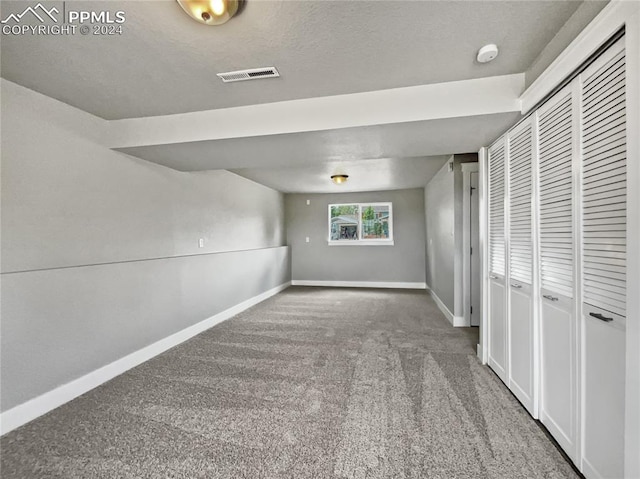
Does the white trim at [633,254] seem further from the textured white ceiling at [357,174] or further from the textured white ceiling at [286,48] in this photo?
the textured white ceiling at [357,174]

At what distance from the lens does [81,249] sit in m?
2.51

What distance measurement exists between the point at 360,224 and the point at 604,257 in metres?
6.18

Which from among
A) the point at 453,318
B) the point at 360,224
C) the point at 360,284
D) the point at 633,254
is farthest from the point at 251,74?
the point at 360,284

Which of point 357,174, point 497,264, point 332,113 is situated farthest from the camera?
point 357,174

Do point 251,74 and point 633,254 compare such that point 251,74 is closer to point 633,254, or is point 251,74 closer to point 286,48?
point 286,48

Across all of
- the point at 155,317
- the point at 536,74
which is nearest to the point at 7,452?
the point at 155,317

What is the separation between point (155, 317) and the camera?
127 inches

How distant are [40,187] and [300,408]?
2472 mm

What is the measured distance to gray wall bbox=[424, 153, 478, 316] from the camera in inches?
161

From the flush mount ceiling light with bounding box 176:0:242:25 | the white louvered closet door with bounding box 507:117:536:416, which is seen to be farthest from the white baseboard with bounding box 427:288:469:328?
the flush mount ceiling light with bounding box 176:0:242:25

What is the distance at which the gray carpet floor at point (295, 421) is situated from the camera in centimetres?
163

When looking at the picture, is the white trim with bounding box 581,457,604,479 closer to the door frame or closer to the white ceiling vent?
the door frame

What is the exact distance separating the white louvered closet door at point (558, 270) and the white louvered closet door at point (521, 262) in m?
0.12

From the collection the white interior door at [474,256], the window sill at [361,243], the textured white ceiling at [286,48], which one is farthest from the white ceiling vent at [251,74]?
the window sill at [361,243]
